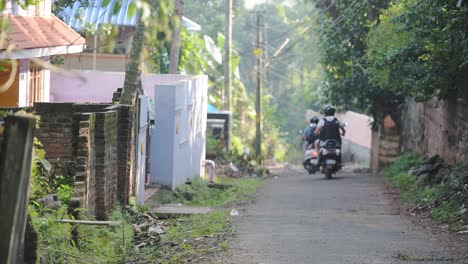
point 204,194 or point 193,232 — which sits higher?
point 193,232

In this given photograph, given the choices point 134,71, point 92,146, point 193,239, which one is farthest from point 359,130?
point 193,239

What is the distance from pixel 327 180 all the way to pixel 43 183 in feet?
46.7

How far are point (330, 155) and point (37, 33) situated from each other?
10013 millimetres

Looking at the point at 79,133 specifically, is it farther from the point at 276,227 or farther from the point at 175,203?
the point at 175,203

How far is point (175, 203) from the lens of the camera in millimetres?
17453

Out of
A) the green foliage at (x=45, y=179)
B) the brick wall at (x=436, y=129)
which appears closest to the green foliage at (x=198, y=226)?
the green foliage at (x=45, y=179)

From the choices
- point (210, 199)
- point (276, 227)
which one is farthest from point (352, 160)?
point (276, 227)

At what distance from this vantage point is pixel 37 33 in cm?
1547

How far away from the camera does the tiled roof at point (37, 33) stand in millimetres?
13977

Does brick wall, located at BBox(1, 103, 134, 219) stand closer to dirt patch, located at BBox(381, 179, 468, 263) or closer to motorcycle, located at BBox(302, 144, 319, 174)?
dirt patch, located at BBox(381, 179, 468, 263)

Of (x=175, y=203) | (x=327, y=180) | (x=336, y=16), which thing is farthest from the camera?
(x=336, y=16)

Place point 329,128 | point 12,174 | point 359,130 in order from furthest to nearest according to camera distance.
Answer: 1. point 359,130
2. point 329,128
3. point 12,174

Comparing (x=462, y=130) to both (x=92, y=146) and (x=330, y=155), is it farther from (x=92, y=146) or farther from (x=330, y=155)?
(x=92, y=146)

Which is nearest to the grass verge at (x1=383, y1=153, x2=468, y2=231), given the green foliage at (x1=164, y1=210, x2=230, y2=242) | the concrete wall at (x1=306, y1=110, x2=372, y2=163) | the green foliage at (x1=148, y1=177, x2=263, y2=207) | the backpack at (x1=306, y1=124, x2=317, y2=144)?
the green foliage at (x1=164, y1=210, x2=230, y2=242)
